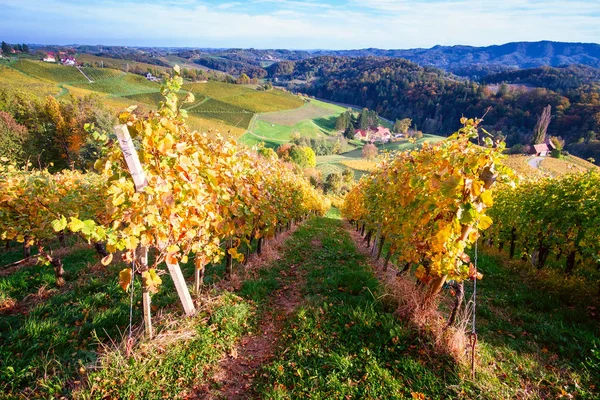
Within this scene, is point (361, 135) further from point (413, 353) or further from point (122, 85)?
point (413, 353)

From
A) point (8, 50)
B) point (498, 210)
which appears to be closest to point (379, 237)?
point (498, 210)

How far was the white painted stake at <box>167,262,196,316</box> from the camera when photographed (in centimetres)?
441

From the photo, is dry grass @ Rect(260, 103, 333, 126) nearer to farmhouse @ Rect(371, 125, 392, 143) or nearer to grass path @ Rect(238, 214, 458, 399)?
farmhouse @ Rect(371, 125, 392, 143)

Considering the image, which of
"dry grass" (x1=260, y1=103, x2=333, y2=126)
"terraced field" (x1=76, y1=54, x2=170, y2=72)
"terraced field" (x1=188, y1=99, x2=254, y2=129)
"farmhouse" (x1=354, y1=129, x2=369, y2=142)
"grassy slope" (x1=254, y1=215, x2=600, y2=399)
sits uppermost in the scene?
"terraced field" (x1=76, y1=54, x2=170, y2=72)

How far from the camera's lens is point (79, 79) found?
81812mm

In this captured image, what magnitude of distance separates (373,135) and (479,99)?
49869 mm

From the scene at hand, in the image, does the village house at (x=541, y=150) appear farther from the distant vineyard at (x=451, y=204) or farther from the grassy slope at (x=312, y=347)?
the distant vineyard at (x=451, y=204)

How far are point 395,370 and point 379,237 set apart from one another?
19.6ft

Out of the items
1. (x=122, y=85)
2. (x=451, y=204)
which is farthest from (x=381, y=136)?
(x=451, y=204)

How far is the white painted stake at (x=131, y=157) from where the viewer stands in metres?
3.16

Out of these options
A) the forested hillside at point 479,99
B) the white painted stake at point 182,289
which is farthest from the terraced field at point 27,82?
the forested hillside at point 479,99

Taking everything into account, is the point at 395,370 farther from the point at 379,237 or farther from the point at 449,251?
the point at 379,237

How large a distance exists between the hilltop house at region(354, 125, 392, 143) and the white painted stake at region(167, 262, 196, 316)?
323ft

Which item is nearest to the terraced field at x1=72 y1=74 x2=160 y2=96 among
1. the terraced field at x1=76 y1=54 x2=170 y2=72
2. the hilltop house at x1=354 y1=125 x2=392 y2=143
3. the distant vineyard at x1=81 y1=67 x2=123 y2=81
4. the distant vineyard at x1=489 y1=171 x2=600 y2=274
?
the distant vineyard at x1=81 y1=67 x2=123 y2=81
